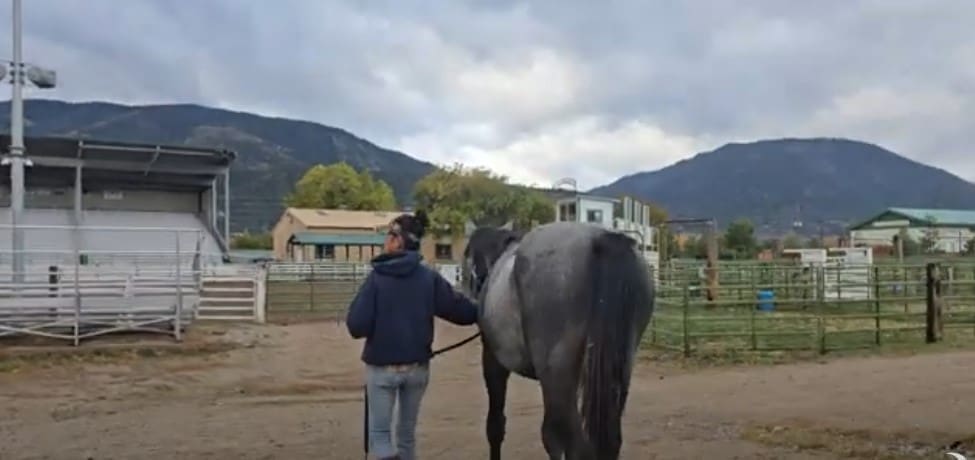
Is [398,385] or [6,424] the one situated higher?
[398,385]

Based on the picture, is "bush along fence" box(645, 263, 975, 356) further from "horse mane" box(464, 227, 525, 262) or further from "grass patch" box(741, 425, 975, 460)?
"horse mane" box(464, 227, 525, 262)

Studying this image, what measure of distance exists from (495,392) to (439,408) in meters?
3.84

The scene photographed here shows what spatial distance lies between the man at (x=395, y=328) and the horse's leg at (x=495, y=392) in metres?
0.71

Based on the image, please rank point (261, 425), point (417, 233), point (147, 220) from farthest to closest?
point (147, 220) → point (261, 425) → point (417, 233)

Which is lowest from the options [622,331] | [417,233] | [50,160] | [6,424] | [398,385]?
[6,424]

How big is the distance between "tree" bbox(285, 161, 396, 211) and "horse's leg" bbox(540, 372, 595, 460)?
69462 millimetres

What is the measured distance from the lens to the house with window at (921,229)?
51.4 m

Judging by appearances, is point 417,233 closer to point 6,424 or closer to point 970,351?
point 6,424

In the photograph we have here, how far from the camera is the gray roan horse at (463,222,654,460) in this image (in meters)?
3.83

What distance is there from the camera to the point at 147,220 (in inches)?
1374

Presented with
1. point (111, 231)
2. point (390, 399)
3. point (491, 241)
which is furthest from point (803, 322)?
point (390, 399)

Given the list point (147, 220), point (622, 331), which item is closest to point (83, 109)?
point (147, 220)

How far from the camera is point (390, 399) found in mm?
4156

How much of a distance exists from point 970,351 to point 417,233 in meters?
11.3
